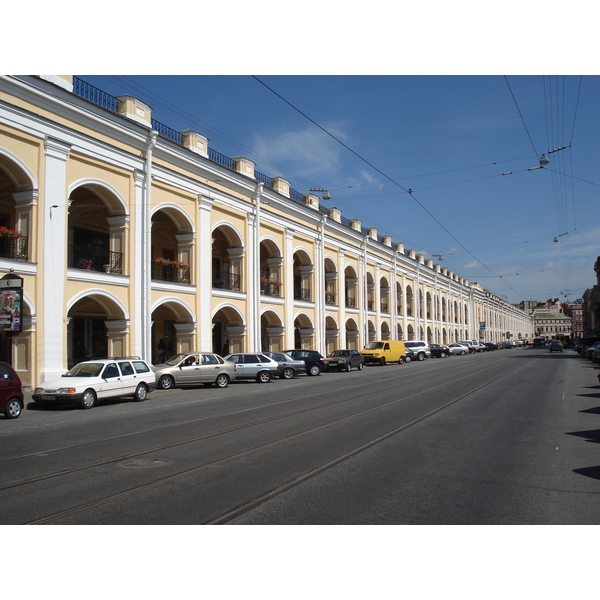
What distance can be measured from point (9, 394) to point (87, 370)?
3547mm

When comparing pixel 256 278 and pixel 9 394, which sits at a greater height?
pixel 256 278

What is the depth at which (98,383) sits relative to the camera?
16.9 meters

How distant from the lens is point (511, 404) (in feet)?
48.7

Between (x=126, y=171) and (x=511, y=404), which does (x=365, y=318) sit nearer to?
(x=126, y=171)

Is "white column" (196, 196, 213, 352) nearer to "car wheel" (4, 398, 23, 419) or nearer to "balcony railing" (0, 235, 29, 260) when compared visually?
"balcony railing" (0, 235, 29, 260)

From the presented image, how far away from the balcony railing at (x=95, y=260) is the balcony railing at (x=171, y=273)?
96.4 inches

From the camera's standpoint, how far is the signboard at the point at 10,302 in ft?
55.5

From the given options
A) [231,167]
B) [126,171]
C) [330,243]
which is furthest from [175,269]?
[330,243]

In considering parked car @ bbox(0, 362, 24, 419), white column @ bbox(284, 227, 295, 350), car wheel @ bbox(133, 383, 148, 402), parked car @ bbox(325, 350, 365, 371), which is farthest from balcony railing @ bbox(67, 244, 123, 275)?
parked car @ bbox(325, 350, 365, 371)

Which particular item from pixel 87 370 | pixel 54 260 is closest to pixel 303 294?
pixel 54 260

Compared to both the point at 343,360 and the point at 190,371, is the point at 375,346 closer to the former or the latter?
the point at 343,360

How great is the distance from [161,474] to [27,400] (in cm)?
1213

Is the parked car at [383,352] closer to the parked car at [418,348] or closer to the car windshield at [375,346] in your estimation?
the car windshield at [375,346]

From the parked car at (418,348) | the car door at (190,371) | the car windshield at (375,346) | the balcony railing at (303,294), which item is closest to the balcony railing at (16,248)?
the car door at (190,371)
